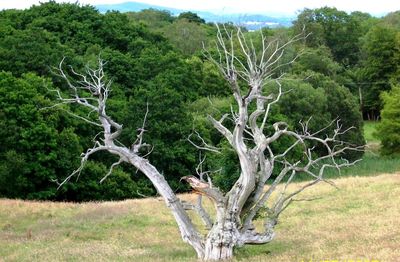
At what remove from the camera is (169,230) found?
24.1 meters

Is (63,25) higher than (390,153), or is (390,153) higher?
(63,25)

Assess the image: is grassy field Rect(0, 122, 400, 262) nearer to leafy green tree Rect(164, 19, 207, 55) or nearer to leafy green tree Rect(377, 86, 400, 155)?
leafy green tree Rect(377, 86, 400, 155)

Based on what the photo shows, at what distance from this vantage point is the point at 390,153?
201 feet

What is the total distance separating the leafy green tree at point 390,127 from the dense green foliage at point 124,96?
0.36 m

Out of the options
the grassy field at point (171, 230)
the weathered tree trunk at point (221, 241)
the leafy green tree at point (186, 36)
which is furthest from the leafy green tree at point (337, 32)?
the weathered tree trunk at point (221, 241)

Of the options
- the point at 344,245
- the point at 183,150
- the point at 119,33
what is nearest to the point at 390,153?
the point at 183,150

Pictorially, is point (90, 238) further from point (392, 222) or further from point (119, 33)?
point (119, 33)

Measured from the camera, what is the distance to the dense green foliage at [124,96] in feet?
133

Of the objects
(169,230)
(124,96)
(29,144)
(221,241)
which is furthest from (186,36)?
(221,241)

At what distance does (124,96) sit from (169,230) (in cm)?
3073

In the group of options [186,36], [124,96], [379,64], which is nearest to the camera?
[124,96]

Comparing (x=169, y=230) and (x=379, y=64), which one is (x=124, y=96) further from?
(x=379, y=64)

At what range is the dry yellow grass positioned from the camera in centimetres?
1720

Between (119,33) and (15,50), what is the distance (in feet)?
55.9
